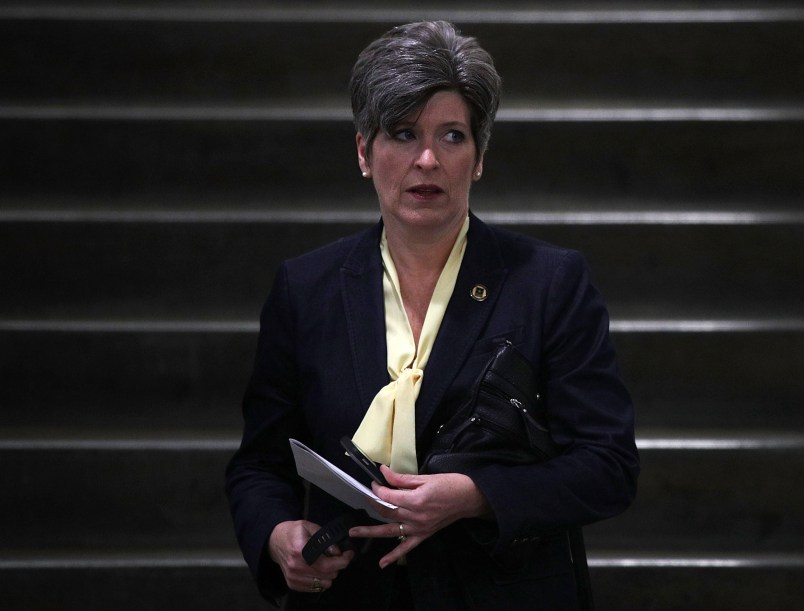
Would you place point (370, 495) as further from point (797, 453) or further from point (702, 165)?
point (702, 165)

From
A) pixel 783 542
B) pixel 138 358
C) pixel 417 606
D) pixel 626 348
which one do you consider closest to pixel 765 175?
pixel 626 348

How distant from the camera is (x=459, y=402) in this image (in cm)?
202

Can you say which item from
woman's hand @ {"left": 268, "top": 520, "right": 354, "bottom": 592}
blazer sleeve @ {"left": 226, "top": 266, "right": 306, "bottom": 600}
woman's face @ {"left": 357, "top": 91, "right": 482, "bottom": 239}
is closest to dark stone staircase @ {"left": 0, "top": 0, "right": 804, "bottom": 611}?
blazer sleeve @ {"left": 226, "top": 266, "right": 306, "bottom": 600}

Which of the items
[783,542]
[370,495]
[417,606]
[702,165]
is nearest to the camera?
[370,495]

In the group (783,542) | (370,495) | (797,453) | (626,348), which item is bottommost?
(783,542)

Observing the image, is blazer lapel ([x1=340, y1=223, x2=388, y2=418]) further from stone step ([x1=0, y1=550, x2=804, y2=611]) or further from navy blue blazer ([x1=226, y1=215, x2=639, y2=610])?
stone step ([x1=0, y1=550, x2=804, y2=611])

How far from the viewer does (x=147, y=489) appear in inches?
135

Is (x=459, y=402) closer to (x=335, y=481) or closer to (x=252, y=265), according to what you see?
(x=335, y=481)

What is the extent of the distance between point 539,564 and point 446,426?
273 millimetres

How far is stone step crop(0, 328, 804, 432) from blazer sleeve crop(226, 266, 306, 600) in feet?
4.31

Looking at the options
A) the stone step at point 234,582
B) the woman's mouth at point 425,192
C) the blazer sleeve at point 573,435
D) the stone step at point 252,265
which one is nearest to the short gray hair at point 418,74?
the woman's mouth at point 425,192

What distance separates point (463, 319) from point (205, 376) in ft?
5.28

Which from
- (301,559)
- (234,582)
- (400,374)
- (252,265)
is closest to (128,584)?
(234,582)

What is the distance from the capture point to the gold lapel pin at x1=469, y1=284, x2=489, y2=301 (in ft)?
6.83
